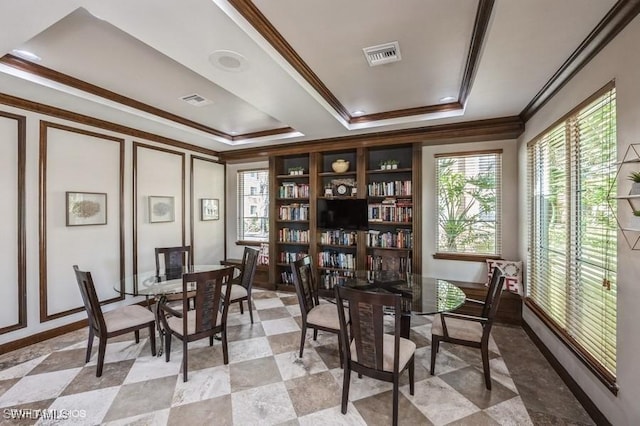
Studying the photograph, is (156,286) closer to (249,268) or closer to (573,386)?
(249,268)

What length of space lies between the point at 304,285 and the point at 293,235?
231 centimetres

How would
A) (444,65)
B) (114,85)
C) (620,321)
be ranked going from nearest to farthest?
1. (620,321)
2. (444,65)
3. (114,85)

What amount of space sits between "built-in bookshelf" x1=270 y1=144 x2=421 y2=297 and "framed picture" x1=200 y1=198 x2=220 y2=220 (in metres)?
1.27

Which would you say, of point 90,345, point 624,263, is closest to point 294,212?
point 90,345

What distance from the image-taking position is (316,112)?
3373mm

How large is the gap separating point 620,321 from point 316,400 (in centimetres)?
206

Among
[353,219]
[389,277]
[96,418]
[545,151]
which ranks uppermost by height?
[545,151]

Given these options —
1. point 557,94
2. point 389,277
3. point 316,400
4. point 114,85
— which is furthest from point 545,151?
point 114,85

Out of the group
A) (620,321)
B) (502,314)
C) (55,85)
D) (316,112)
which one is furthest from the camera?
(502,314)

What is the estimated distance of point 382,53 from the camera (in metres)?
2.38

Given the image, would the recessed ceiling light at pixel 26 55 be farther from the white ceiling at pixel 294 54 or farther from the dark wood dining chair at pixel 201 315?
the dark wood dining chair at pixel 201 315

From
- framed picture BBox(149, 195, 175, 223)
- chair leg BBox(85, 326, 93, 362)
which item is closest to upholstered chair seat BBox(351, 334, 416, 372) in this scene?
chair leg BBox(85, 326, 93, 362)

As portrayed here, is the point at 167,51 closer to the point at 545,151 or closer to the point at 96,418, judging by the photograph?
the point at 96,418

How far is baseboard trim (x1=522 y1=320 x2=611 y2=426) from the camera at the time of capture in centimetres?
197
